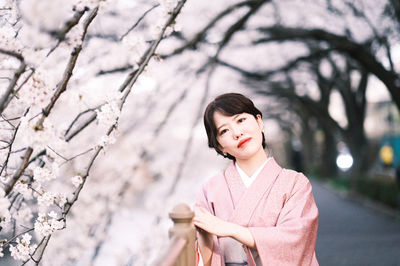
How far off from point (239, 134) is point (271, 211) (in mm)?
423

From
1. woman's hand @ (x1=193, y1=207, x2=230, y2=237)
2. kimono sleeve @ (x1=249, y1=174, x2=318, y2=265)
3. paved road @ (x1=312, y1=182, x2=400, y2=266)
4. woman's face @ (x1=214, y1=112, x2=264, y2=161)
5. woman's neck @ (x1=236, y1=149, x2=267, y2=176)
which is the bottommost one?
paved road @ (x1=312, y1=182, x2=400, y2=266)

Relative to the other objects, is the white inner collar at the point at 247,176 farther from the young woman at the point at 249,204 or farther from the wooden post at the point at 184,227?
the wooden post at the point at 184,227

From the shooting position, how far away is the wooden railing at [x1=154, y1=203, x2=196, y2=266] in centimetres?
183

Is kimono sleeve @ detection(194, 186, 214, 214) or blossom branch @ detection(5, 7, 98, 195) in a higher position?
blossom branch @ detection(5, 7, 98, 195)

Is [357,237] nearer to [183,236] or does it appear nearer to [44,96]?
[183,236]

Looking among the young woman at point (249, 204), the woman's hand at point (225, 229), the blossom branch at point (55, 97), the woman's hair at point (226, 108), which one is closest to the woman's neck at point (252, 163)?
the young woman at point (249, 204)

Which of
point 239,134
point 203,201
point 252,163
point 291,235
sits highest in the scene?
point 239,134

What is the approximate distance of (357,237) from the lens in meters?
8.12

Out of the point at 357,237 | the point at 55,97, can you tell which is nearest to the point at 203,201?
the point at 55,97

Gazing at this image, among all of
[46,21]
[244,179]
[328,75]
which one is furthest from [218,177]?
[328,75]

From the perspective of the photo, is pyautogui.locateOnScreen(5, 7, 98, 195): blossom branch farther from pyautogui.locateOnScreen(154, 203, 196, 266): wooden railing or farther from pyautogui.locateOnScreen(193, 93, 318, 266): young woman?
pyautogui.locateOnScreen(193, 93, 318, 266): young woman

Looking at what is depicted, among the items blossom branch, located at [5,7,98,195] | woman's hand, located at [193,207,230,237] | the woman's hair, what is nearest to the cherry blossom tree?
blossom branch, located at [5,7,98,195]

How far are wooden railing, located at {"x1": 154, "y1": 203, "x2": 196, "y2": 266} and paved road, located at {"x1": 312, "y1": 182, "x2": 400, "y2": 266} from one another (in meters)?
4.65

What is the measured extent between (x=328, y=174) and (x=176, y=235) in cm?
2054
